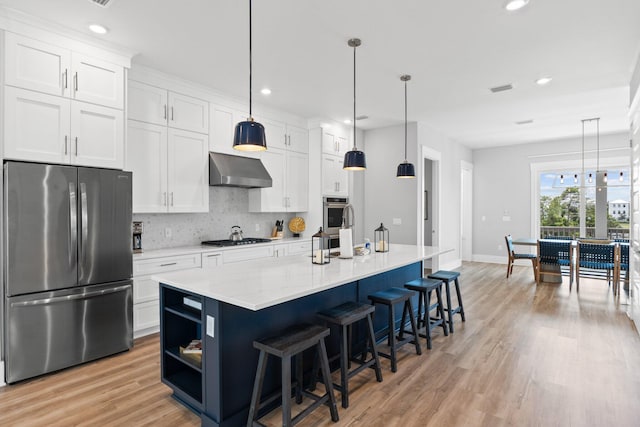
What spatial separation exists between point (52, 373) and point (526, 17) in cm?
473

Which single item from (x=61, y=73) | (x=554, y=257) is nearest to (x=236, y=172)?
A: (x=61, y=73)

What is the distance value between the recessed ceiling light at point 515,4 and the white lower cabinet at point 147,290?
371 cm

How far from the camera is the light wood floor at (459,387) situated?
224 centimetres

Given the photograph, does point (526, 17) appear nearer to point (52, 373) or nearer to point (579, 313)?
point (579, 313)

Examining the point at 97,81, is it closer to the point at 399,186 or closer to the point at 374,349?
the point at 374,349

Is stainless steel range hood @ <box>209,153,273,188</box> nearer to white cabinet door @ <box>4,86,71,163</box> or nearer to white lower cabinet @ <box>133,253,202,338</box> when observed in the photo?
white lower cabinet @ <box>133,253,202,338</box>

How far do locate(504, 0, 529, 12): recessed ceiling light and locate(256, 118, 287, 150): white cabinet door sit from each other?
3.29 metres

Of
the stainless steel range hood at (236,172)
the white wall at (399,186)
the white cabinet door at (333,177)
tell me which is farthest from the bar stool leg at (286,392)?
the white wall at (399,186)

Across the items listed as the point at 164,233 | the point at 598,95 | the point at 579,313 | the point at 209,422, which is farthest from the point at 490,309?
the point at 164,233

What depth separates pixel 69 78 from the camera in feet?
9.88

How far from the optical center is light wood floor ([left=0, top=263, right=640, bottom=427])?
88.3 inches

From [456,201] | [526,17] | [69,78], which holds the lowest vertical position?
[456,201]

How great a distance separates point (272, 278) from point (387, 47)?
2426 mm

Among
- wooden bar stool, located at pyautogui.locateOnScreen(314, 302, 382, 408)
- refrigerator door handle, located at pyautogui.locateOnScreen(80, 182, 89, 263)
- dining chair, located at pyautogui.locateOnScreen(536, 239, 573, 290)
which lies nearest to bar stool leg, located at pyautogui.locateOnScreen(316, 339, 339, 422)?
wooden bar stool, located at pyautogui.locateOnScreen(314, 302, 382, 408)
